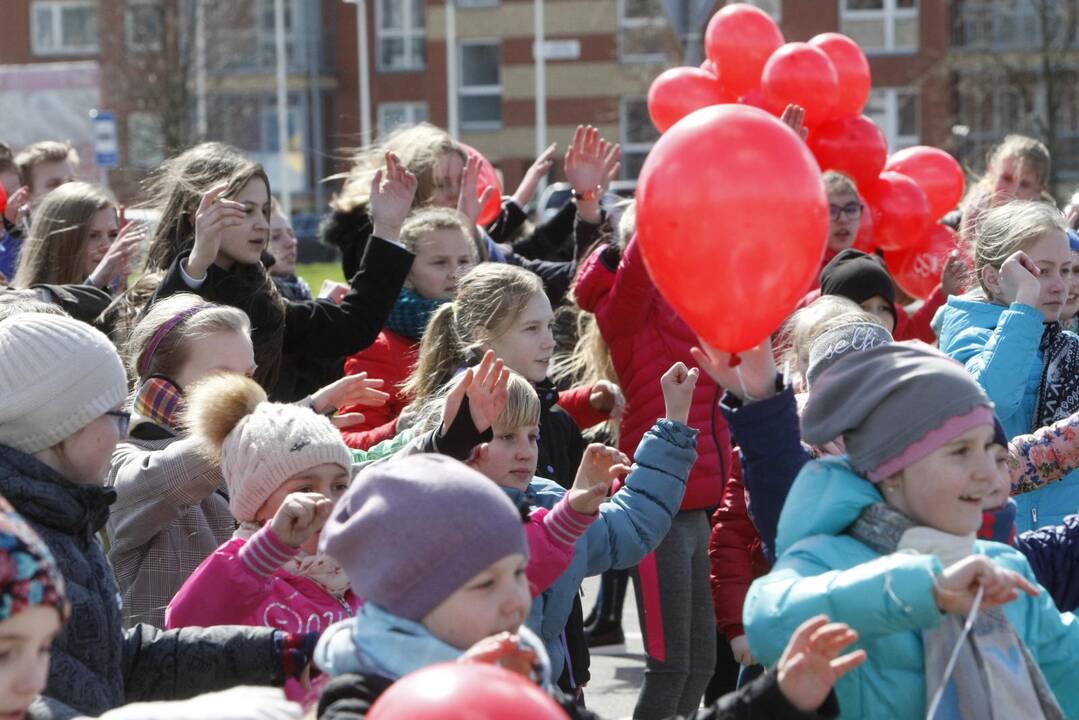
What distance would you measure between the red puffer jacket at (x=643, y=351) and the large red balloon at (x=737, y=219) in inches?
89.1

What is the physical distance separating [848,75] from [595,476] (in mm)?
4826

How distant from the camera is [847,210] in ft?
22.6

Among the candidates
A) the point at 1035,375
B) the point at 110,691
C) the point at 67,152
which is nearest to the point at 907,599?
the point at 110,691

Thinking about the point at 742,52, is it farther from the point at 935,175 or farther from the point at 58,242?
the point at 58,242

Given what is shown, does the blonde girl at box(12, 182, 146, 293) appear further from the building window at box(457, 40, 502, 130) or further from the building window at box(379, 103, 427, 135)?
the building window at box(379, 103, 427, 135)

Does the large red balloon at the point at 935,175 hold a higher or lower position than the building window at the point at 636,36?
lower

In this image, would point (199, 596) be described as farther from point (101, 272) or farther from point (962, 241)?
point (962, 241)

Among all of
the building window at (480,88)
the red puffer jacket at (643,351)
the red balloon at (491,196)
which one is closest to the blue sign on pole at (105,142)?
the red balloon at (491,196)

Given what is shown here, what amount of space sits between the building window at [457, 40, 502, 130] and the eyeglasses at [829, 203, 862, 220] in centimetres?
3895

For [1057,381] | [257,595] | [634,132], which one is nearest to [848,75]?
[1057,381]

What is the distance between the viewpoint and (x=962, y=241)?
257 inches

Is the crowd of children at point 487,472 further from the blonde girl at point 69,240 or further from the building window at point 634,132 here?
the building window at point 634,132

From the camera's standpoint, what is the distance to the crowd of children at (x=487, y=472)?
8.94ft

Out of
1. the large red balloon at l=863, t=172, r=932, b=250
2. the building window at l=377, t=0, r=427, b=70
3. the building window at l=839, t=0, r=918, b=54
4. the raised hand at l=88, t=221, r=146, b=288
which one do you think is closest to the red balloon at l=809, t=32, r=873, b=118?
the large red balloon at l=863, t=172, r=932, b=250
